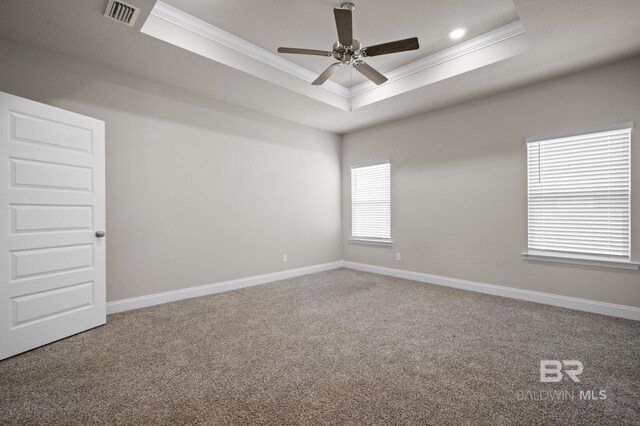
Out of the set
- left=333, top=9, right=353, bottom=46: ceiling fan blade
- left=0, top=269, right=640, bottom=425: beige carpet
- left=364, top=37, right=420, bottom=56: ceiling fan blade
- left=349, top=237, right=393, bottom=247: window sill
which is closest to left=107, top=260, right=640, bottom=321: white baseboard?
left=0, top=269, right=640, bottom=425: beige carpet

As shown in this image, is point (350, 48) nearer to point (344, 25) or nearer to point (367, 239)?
point (344, 25)

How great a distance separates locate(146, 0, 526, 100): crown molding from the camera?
2.93 metres

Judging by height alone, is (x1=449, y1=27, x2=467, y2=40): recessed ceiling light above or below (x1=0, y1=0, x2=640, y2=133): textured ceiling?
above

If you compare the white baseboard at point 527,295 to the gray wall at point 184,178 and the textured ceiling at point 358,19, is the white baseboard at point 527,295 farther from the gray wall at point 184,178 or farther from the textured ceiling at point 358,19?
the textured ceiling at point 358,19

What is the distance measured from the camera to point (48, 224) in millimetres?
2645

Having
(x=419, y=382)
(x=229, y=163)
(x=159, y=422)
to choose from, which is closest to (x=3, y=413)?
(x=159, y=422)

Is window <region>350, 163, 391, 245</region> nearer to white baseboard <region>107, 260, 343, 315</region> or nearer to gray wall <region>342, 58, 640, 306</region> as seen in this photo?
gray wall <region>342, 58, 640, 306</region>

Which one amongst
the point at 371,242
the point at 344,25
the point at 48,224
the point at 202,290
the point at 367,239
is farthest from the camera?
the point at 367,239

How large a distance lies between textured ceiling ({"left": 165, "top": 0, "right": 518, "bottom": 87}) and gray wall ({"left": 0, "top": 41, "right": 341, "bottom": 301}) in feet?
4.40

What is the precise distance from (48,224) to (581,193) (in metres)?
5.51

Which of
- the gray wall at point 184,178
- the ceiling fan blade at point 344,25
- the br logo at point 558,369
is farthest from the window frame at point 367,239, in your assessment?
the br logo at point 558,369

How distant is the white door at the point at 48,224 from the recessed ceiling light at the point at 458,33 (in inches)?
152

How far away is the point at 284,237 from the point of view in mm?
5152

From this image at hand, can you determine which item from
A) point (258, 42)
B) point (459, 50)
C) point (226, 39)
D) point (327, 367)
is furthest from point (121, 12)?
point (459, 50)
